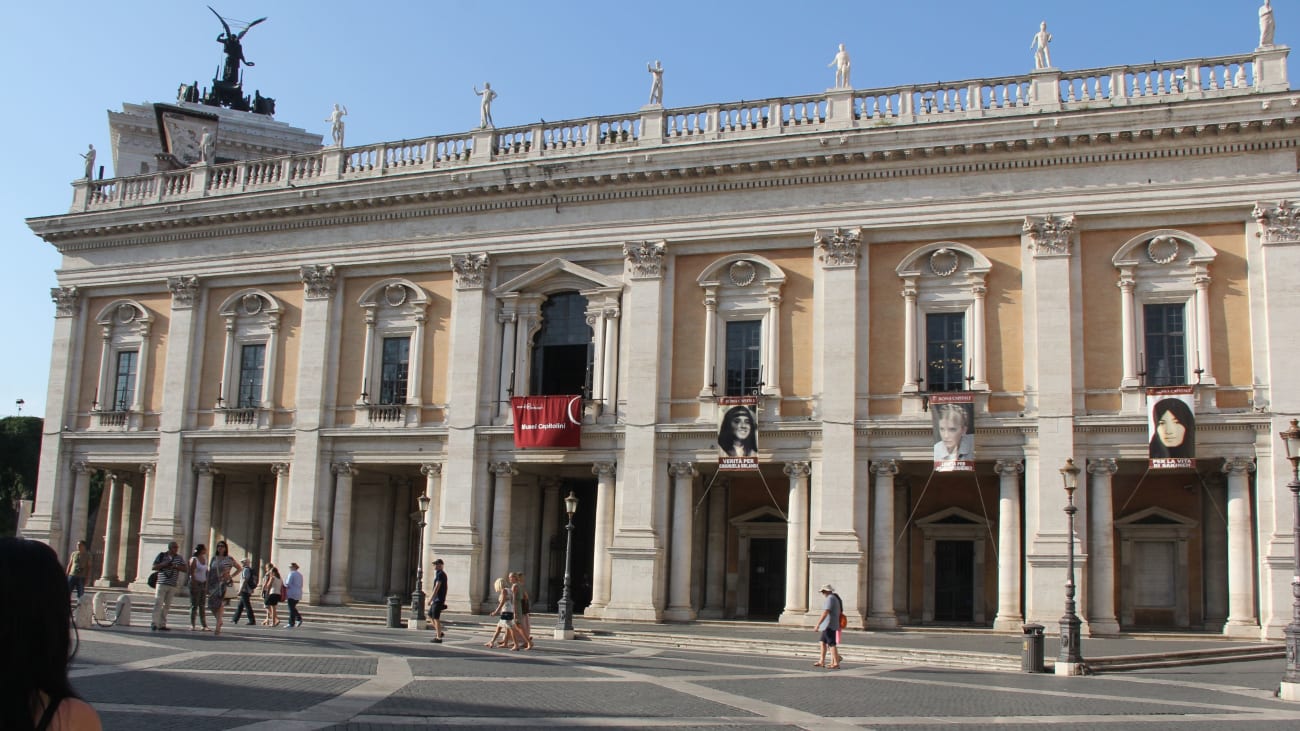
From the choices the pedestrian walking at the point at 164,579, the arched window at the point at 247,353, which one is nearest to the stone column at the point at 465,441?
the arched window at the point at 247,353

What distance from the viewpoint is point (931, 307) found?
30.8 meters

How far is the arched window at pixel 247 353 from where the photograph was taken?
124 feet

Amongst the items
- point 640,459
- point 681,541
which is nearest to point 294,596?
point 640,459

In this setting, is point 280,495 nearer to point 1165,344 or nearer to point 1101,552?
point 1101,552

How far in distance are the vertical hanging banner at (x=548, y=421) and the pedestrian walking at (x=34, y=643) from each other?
29320 millimetres

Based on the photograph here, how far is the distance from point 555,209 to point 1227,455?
61.1 ft

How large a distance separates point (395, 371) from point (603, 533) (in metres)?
8.58

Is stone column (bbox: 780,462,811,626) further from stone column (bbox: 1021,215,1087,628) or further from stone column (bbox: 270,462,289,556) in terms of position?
stone column (bbox: 270,462,289,556)

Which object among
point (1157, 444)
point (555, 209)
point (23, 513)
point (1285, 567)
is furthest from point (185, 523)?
point (1285, 567)

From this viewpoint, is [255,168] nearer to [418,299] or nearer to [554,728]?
[418,299]

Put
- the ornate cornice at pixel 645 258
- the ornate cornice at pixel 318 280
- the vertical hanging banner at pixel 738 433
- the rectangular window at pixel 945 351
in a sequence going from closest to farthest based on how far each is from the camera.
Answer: the rectangular window at pixel 945 351 → the vertical hanging banner at pixel 738 433 → the ornate cornice at pixel 645 258 → the ornate cornice at pixel 318 280

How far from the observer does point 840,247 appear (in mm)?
31344

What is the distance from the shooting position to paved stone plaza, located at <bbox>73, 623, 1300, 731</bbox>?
1357 cm

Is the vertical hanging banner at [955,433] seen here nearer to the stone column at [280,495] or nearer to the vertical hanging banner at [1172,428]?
the vertical hanging banner at [1172,428]
